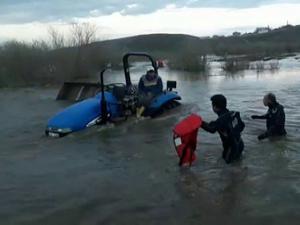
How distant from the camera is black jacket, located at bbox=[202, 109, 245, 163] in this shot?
8.14 meters

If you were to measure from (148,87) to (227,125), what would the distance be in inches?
265

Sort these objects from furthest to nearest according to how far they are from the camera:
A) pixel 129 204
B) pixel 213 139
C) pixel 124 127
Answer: pixel 124 127, pixel 213 139, pixel 129 204

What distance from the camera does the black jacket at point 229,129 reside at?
814 cm

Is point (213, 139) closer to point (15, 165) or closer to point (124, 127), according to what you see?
point (124, 127)

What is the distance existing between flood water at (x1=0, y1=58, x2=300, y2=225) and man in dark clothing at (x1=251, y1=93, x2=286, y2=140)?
0.21 metres

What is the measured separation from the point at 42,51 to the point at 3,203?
3855 cm

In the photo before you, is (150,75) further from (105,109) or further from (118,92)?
(105,109)

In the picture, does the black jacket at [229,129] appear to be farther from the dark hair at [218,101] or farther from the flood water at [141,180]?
the flood water at [141,180]

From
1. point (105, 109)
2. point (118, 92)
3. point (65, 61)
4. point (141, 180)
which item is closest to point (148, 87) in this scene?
point (118, 92)

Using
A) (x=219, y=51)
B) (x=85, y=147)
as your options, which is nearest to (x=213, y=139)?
(x=85, y=147)

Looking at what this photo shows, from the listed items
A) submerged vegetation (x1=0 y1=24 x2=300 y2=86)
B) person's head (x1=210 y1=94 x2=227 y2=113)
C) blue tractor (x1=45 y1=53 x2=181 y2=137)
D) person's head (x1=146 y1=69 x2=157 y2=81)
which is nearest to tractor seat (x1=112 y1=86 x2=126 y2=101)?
blue tractor (x1=45 y1=53 x2=181 y2=137)

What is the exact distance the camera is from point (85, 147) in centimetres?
1145

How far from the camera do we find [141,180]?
26.8 ft

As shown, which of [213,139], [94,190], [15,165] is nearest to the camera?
[94,190]
